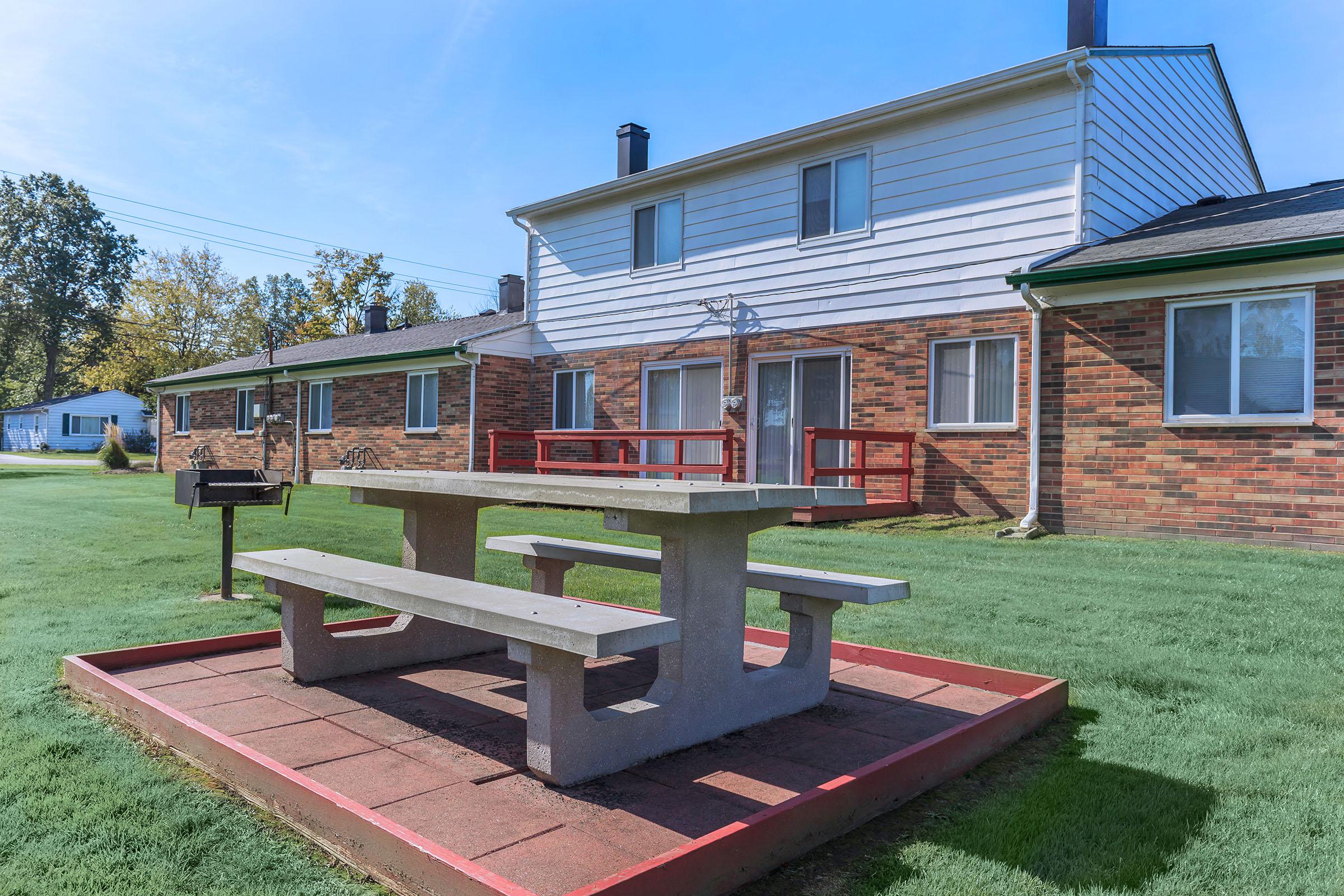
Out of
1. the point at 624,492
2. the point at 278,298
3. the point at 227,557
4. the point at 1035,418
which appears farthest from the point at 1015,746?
the point at 278,298

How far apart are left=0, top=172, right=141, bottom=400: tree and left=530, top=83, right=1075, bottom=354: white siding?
5873cm

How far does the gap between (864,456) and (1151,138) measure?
5994 millimetres

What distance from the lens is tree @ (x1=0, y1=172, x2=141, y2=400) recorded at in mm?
58812

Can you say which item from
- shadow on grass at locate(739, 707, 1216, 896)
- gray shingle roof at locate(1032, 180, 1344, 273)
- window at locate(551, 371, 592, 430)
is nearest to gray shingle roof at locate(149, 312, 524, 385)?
window at locate(551, 371, 592, 430)

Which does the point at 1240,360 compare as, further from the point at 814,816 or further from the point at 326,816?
the point at 326,816

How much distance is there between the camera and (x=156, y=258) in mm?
49344

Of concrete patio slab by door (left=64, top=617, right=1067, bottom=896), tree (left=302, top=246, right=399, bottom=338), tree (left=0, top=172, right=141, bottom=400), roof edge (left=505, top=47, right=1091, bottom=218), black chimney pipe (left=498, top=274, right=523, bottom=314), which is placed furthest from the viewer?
tree (left=0, top=172, right=141, bottom=400)

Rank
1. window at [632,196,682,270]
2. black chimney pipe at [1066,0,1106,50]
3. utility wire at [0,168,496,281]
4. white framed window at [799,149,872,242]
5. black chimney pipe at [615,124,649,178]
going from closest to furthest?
black chimney pipe at [1066,0,1106,50] → white framed window at [799,149,872,242] → window at [632,196,682,270] → black chimney pipe at [615,124,649,178] → utility wire at [0,168,496,281]

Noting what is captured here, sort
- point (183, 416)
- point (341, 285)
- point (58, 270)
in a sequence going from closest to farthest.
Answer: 1. point (183, 416)
2. point (341, 285)
3. point (58, 270)

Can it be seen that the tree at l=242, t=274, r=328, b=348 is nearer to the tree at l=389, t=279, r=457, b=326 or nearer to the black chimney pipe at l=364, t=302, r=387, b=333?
the tree at l=389, t=279, r=457, b=326

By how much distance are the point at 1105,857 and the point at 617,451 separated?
12728mm

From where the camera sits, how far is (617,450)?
49.3 feet

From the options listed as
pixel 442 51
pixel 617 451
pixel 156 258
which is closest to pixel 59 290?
pixel 156 258

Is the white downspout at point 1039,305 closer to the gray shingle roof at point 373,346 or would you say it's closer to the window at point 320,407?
the gray shingle roof at point 373,346
